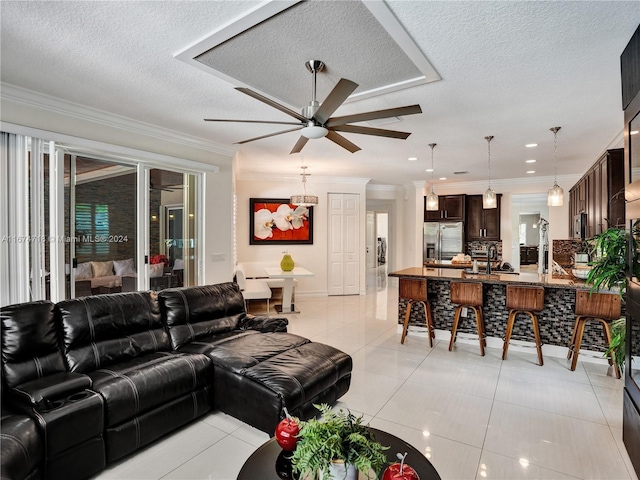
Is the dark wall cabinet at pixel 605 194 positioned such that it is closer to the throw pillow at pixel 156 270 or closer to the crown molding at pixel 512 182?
the crown molding at pixel 512 182

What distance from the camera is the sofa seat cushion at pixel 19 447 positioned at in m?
1.54

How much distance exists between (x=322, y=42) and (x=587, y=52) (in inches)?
72.1

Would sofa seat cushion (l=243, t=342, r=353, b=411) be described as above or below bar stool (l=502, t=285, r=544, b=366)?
below

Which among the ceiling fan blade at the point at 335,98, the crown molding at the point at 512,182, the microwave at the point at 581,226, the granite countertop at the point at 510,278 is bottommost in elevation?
the granite countertop at the point at 510,278

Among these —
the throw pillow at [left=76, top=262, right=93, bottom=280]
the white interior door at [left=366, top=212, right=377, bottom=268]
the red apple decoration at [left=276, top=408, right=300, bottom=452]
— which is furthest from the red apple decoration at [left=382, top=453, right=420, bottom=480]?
the white interior door at [left=366, top=212, right=377, bottom=268]

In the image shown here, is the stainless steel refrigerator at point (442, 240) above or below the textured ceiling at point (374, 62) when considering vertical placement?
below

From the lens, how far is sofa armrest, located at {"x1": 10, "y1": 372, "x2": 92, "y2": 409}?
6.14 feet

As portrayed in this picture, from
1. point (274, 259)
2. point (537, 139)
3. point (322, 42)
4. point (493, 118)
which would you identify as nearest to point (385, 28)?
point (322, 42)

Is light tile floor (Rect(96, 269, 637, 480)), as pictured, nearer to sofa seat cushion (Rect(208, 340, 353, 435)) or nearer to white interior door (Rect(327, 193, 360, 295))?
sofa seat cushion (Rect(208, 340, 353, 435))

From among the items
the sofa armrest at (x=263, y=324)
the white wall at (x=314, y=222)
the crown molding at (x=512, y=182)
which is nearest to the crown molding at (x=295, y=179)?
the white wall at (x=314, y=222)

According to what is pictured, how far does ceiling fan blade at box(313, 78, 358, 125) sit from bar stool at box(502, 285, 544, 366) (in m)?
2.80

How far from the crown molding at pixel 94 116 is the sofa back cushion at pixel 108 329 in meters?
2.00

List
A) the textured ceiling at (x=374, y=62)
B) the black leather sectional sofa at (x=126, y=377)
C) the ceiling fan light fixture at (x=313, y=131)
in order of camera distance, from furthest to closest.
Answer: the ceiling fan light fixture at (x=313, y=131), the textured ceiling at (x=374, y=62), the black leather sectional sofa at (x=126, y=377)

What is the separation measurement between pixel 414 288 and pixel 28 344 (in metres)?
3.76
